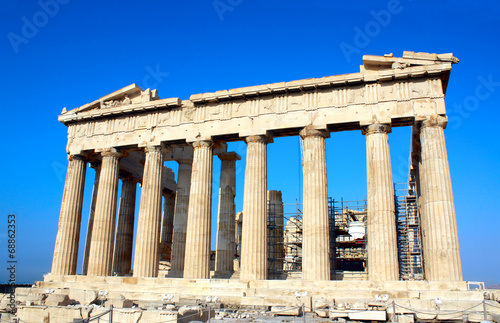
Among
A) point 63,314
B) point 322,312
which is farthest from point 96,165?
point 322,312

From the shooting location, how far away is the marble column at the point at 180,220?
29.3m

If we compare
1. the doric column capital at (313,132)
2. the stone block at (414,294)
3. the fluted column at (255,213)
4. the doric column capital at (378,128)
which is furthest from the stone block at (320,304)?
the doric column capital at (378,128)

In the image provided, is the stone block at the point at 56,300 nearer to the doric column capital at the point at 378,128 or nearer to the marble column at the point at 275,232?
the marble column at the point at 275,232

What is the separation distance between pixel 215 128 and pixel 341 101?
7.58 meters

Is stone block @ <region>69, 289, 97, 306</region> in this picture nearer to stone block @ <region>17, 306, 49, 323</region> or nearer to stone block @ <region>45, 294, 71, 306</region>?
stone block @ <region>45, 294, 71, 306</region>

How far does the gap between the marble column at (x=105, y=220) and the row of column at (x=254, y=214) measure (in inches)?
2.4

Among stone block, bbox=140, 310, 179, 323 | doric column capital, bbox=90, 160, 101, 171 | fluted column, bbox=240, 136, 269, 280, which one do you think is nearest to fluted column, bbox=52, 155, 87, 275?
doric column capital, bbox=90, 160, 101, 171

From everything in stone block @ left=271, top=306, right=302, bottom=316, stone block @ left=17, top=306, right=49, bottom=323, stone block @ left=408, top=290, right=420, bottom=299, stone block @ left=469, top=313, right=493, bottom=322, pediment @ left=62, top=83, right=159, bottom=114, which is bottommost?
stone block @ left=17, top=306, right=49, bottom=323

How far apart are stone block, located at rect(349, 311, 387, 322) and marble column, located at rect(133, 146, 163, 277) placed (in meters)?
14.5

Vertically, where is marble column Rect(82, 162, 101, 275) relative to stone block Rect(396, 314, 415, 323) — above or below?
above

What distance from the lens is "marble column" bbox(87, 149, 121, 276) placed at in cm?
2761

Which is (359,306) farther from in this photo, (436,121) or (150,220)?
(150,220)

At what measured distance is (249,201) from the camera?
24703mm

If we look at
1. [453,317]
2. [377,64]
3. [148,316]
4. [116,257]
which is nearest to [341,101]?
[377,64]
